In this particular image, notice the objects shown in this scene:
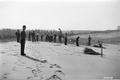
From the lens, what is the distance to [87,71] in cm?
647

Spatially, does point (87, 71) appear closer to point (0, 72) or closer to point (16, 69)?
point (16, 69)

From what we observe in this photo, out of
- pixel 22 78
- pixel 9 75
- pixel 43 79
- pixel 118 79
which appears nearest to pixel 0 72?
pixel 9 75

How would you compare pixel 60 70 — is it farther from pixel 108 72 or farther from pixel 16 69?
pixel 108 72

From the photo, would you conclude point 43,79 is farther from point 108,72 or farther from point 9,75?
point 108,72

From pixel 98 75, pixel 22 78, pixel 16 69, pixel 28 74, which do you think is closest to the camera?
pixel 22 78

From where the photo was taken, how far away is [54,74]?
18.1ft

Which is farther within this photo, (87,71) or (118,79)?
(87,71)

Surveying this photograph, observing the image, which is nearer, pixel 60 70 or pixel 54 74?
pixel 54 74

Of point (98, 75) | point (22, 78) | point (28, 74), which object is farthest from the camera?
point (98, 75)

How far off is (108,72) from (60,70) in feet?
7.07

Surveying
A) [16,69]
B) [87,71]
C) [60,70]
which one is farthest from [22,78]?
[87,71]

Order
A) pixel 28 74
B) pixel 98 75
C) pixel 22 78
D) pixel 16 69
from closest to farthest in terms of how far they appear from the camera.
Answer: pixel 22 78, pixel 28 74, pixel 16 69, pixel 98 75

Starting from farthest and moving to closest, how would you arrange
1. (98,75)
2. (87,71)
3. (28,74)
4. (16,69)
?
1. (87,71)
2. (98,75)
3. (16,69)
4. (28,74)

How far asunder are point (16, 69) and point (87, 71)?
297 cm
